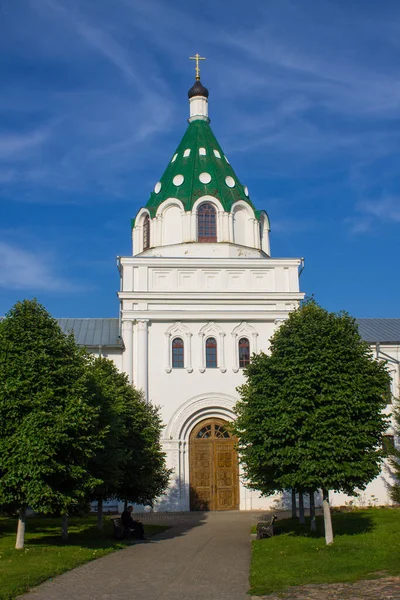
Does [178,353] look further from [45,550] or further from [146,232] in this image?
[45,550]

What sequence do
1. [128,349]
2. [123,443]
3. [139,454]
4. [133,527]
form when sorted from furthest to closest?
[128,349] < [139,454] < [123,443] < [133,527]

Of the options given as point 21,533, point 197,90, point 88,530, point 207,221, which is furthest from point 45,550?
point 197,90

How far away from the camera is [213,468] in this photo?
30219 mm

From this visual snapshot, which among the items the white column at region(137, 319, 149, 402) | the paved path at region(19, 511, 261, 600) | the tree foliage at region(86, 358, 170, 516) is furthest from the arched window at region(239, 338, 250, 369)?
the paved path at region(19, 511, 261, 600)

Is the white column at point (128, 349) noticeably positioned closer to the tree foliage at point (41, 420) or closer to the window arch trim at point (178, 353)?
the window arch trim at point (178, 353)

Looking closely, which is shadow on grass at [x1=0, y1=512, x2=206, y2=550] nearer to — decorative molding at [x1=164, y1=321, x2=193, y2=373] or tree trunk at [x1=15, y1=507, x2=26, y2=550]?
tree trunk at [x1=15, y1=507, x2=26, y2=550]

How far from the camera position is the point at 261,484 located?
2141 centimetres

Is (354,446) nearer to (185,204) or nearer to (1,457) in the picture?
(1,457)

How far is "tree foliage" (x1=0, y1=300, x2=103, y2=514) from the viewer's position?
16.3 m

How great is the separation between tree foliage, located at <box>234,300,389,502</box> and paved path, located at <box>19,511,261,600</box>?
2.85m

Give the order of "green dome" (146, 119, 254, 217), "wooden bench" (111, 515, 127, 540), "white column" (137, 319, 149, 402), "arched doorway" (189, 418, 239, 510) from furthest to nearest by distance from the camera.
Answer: "green dome" (146, 119, 254, 217) < "white column" (137, 319, 149, 402) < "arched doorway" (189, 418, 239, 510) < "wooden bench" (111, 515, 127, 540)

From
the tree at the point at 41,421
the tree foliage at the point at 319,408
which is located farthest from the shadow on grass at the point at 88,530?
the tree foliage at the point at 319,408

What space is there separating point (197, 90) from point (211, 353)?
1597 cm

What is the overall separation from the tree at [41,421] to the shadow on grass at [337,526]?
22.5 ft
